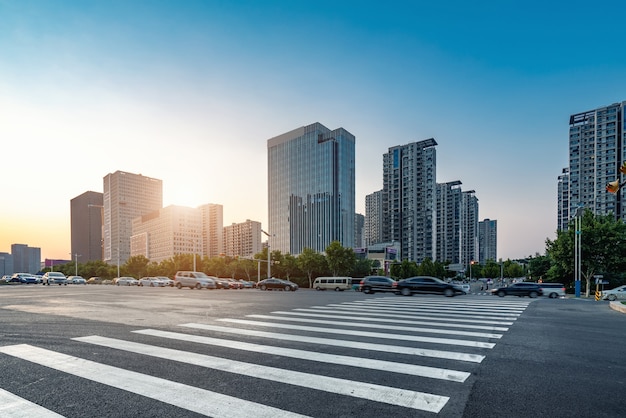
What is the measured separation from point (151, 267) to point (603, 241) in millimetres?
99905

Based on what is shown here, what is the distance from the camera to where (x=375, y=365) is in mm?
5750

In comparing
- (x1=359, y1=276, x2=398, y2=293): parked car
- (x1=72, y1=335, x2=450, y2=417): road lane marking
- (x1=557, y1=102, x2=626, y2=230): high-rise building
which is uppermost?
(x1=557, y1=102, x2=626, y2=230): high-rise building

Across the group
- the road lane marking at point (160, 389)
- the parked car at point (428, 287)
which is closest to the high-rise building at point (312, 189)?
the parked car at point (428, 287)

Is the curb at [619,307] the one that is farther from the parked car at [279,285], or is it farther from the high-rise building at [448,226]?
the high-rise building at [448,226]

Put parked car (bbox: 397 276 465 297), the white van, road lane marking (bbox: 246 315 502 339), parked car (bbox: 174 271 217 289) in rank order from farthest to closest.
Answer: the white van, parked car (bbox: 174 271 217 289), parked car (bbox: 397 276 465 297), road lane marking (bbox: 246 315 502 339)

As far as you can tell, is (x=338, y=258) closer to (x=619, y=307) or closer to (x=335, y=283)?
(x=335, y=283)

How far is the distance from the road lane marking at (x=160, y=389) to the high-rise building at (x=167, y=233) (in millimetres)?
170122

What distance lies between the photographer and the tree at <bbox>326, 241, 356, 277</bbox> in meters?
58.3

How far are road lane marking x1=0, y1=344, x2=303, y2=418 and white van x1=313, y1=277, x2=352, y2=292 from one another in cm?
3464

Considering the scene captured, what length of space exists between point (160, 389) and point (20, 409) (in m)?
1.53

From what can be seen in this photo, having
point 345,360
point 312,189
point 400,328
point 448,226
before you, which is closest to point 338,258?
point 400,328

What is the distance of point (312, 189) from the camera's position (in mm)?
145250

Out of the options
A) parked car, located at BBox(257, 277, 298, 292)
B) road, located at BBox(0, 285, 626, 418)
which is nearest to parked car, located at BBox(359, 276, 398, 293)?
parked car, located at BBox(257, 277, 298, 292)

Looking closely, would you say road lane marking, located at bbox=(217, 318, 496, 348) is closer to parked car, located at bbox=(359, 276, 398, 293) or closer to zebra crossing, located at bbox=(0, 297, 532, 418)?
zebra crossing, located at bbox=(0, 297, 532, 418)
